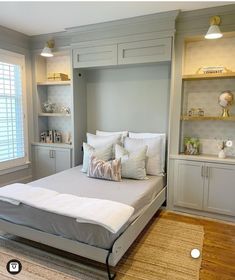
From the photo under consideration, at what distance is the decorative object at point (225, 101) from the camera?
291cm

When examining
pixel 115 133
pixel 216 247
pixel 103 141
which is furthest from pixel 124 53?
pixel 216 247

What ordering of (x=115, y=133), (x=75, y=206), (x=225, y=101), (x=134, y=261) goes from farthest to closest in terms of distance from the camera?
1. (x=115, y=133)
2. (x=225, y=101)
3. (x=134, y=261)
4. (x=75, y=206)

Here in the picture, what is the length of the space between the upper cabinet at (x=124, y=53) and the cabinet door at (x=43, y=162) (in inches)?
61.8

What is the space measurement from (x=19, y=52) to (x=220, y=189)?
3660 millimetres

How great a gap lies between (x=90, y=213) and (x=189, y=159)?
169cm


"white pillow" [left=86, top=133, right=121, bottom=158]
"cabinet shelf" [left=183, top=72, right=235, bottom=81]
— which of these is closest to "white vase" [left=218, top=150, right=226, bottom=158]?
"cabinet shelf" [left=183, top=72, right=235, bottom=81]

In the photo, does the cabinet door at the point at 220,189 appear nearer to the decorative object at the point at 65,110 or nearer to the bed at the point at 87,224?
the bed at the point at 87,224

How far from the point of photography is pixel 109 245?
5.94 ft

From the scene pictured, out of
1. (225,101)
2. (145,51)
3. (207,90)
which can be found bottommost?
(225,101)

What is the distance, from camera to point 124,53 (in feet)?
10.4

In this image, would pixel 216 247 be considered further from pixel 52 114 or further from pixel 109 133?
pixel 52 114

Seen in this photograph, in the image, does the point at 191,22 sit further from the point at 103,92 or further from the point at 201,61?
the point at 103,92

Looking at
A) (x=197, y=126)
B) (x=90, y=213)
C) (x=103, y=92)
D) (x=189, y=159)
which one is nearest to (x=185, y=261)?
(x=90, y=213)

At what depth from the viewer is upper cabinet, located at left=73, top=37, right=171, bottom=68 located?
9.76 ft
